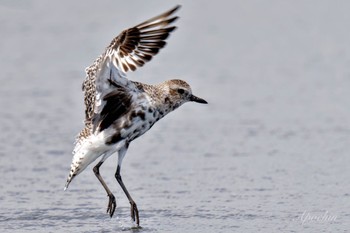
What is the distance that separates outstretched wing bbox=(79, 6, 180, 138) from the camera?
8664 millimetres

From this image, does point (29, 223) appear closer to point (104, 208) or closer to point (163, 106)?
point (104, 208)

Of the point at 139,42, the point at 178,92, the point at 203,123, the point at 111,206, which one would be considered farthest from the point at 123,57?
the point at 203,123

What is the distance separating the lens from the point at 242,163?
10.8m

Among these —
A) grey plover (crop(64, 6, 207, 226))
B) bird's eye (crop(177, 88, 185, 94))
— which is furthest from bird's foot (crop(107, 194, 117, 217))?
bird's eye (crop(177, 88, 185, 94))

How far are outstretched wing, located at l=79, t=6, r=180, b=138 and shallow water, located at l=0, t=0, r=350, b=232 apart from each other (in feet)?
4.07

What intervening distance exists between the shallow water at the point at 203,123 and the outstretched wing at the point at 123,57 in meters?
1.24

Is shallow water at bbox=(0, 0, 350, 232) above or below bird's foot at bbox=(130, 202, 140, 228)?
above

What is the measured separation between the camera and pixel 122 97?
904 centimetres

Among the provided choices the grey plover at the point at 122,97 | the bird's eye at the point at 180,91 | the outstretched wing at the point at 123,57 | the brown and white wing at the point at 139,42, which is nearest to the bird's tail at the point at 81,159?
the grey plover at the point at 122,97

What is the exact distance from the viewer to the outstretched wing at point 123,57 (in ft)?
28.4

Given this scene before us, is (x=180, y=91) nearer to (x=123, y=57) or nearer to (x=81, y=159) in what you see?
(x=123, y=57)

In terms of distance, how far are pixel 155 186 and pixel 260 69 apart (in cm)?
481

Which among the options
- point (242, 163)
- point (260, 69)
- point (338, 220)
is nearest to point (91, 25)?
point (260, 69)

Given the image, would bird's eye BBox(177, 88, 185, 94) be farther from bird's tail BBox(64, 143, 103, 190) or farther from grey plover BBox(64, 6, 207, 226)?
bird's tail BBox(64, 143, 103, 190)
